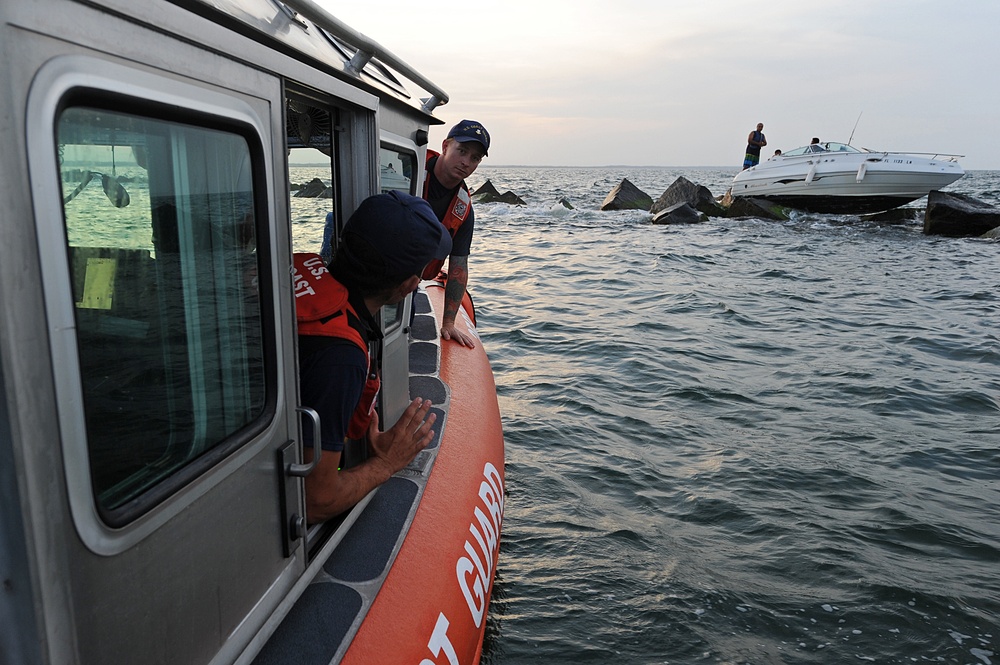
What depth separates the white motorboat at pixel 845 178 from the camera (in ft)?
71.9

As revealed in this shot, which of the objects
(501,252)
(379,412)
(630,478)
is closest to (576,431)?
(630,478)

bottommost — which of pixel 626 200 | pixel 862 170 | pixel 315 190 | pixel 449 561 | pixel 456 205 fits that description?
pixel 449 561

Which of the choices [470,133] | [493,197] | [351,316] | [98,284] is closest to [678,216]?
[493,197]

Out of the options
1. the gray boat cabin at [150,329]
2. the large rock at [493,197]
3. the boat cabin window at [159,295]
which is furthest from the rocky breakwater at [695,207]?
the boat cabin window at [159,295]

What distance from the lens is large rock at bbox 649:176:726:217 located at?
26266 millimetres

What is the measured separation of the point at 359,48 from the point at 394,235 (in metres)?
0.68

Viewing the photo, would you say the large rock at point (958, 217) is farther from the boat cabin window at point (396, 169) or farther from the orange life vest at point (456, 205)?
the boat cabin window at point (396, 169)

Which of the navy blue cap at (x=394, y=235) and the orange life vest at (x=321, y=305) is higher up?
→ the navy blue cap at (x=394, y=235)

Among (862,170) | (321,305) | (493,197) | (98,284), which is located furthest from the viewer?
(493,197)

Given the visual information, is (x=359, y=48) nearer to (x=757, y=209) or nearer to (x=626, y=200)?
(x=757, y=209)

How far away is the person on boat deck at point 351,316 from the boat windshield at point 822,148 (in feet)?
79.1

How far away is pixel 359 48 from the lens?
2.47 metres

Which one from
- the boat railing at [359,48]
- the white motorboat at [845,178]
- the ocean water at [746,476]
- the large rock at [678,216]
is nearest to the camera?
the boat railing at [359,48]

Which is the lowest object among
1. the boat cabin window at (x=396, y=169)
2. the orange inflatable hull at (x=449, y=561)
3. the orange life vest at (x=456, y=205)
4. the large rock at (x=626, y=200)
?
the orange inflatable hull at (x=449, y=561)
